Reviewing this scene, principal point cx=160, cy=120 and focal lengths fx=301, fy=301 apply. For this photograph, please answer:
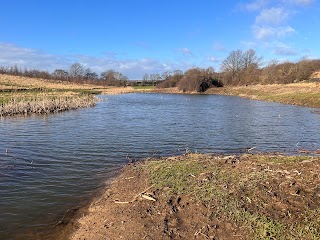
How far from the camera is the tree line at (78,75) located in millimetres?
133250

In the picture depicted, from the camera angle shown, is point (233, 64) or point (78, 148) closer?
point (78, 148)

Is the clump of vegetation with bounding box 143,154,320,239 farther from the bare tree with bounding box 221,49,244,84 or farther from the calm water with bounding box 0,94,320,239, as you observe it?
the bare tree with bounding box 221,49,244,84

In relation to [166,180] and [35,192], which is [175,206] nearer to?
[166,180]

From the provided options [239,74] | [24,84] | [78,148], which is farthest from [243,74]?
[78,148]

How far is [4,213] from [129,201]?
3.63m

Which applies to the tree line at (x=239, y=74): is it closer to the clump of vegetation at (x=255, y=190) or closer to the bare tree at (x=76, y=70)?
the bare tree at (x=76, y=70)

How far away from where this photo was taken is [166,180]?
31.7 ft

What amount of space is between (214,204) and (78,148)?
36.7ft

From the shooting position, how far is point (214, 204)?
25.4ft

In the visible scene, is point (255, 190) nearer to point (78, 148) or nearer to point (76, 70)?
point (78, 148)

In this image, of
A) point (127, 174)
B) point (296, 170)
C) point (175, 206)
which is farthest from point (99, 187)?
point (296, 170)

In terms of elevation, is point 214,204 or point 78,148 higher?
point 214,204

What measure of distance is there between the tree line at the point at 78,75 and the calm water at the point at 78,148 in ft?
362

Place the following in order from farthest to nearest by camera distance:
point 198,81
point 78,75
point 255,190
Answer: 1. point 78,75
2. point 198,81
3. point 255,190
